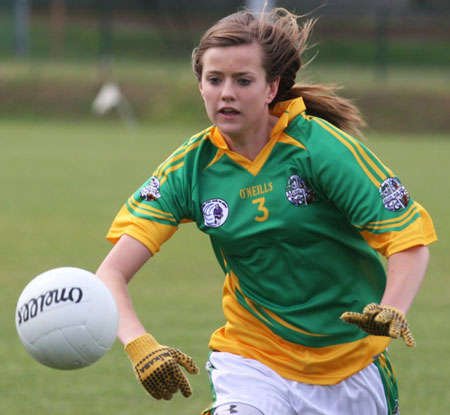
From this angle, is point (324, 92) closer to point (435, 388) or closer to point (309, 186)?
point (309, 186)

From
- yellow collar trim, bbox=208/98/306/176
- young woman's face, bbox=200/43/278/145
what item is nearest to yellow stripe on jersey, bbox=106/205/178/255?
yellow collar trim, bbox=208/98/306/176

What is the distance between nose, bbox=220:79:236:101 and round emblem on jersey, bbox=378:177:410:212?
697 millimetres

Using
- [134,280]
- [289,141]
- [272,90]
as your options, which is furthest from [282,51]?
[134,280]

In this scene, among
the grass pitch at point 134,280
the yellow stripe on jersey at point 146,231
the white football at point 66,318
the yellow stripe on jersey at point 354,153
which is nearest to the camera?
the white football at point 66,318

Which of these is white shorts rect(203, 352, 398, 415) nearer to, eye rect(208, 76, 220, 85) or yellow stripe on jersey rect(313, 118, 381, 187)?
yellow stripe on jersey rect(313, 118, 381, 187)

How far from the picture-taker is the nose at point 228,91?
400 cm

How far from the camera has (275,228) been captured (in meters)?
4.16

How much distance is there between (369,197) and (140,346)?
1.08m

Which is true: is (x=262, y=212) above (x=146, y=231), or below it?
above

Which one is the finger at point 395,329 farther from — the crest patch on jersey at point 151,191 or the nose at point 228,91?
the crest patch on jersey at point 151,191

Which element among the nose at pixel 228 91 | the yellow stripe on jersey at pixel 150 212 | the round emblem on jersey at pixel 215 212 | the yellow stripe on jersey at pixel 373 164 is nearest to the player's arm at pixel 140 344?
the yellow stripe on jersey at pixel 150 212

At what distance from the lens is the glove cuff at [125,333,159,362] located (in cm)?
393

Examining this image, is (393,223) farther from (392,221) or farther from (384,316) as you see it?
(384,316)

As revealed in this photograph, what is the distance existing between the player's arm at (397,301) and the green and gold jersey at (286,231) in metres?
0.20
